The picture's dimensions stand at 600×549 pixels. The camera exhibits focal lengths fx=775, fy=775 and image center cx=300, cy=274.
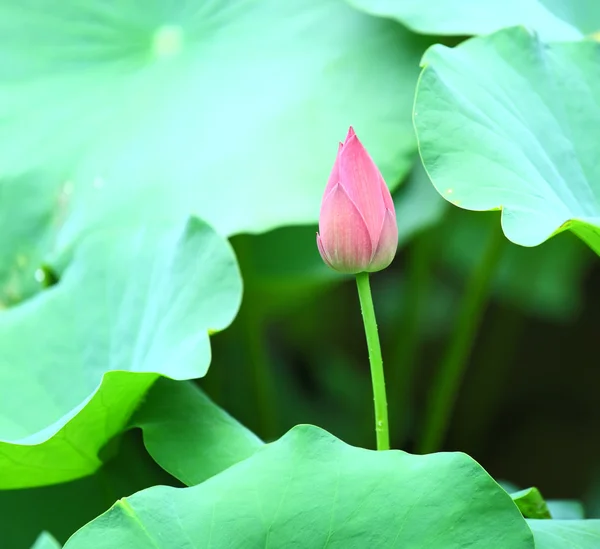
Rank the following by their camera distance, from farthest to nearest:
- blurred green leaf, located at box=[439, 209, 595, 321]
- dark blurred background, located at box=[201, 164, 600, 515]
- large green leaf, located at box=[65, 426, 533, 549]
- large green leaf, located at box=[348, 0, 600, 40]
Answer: blurred green leaf, located at box=[439, 209, 595, 321] → dark blurred background, located at box=[201, 164, 600, 515] → large green leaf, located at box=[348, 0, 600, 40] → large green leaf, located at box=[65, 426, 533, 549]

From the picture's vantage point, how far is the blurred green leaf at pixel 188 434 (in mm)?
619

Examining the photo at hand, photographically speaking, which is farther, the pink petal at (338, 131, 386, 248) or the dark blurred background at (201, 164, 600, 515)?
the dark blurred background at (201, 164, 600, 515)

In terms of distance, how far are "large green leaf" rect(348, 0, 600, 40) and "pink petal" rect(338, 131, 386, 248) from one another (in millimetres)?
325

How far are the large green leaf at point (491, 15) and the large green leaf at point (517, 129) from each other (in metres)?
0.09

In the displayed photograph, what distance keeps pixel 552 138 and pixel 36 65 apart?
0.69 meters

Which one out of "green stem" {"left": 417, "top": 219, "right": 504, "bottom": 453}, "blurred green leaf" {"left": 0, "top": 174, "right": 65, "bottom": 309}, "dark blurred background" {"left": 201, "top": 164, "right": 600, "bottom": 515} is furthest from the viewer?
"dark blurred background" {"left": 201, "top": 164, "right": 600, "bottom": 515}

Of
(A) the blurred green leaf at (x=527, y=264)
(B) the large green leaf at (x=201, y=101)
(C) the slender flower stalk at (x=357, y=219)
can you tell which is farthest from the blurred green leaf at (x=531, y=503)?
(A) the blurred green leaf at (x=527, y=264)

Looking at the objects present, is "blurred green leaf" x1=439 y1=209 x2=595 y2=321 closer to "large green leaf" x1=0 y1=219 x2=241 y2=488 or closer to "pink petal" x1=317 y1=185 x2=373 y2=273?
"large green leaf" x1=0 y1=219 x2=241 y2=488

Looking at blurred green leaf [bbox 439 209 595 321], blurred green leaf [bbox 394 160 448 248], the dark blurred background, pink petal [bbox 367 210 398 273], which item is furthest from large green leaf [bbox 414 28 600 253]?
blurred green leaf [bbox 439 209 595 321]

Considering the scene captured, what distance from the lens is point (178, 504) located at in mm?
513

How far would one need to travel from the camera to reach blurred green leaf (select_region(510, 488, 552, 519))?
584mm

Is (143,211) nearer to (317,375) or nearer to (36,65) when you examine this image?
(36,65)

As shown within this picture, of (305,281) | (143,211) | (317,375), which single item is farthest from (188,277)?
(317,375)

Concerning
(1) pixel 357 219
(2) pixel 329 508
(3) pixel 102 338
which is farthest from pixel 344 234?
(3) pixel 102 338
